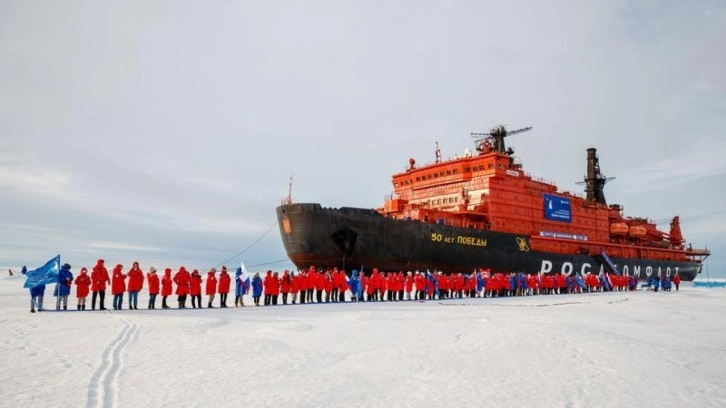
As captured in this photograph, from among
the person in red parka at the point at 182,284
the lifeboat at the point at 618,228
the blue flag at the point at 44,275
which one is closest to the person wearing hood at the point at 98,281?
the blue flag at the point at 44,275

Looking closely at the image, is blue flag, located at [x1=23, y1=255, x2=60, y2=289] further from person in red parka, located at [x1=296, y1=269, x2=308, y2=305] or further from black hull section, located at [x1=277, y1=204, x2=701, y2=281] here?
black hull section, located at [x1=277, y1=204, x2=701, y2=281]

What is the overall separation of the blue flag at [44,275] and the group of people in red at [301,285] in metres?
0.54

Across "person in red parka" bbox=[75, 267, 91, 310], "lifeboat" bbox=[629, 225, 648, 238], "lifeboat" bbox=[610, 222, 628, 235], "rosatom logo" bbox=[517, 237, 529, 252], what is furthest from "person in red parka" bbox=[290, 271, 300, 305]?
"lifeboat" bbox=[629, 225, 648, 238]

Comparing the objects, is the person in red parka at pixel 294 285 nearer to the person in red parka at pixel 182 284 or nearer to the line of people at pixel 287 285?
the line of people at pixel 287 285

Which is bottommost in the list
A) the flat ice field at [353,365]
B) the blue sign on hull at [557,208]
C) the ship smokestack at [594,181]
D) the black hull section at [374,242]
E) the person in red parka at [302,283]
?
the flat ice field at [353,365]

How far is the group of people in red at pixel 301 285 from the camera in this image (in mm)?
11930

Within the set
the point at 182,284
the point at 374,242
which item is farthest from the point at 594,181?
the point at 182,284

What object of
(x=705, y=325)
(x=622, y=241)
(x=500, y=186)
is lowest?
(x=705, y=325)

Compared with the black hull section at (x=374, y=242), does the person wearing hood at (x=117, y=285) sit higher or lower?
→ lower

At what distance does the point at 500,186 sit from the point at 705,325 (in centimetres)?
1683

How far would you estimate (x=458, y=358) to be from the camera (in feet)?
18.3

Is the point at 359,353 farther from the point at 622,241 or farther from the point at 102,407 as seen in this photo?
the point at 622,241

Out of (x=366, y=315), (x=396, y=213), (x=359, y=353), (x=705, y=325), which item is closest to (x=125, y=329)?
(x=359, y=353)

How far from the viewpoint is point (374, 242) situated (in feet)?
66.9
